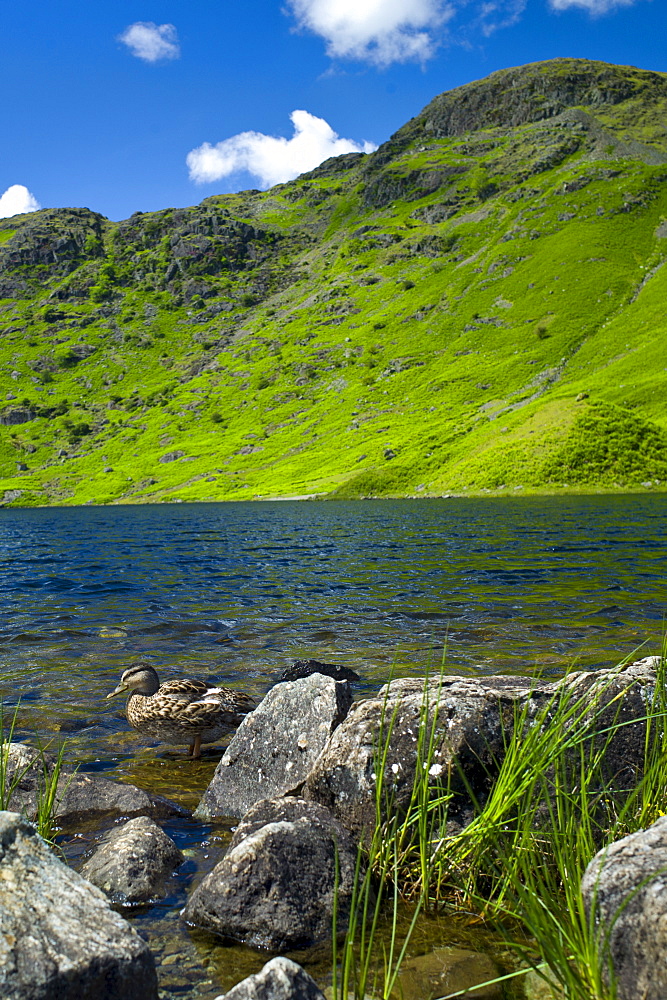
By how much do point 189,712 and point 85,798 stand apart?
218cm

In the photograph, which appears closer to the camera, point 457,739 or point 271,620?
point 457,739

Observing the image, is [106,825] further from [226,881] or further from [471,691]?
[471,691]

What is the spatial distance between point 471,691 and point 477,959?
2425 millimetres

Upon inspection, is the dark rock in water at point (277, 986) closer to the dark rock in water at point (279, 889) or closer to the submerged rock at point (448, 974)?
the submerged rock at point (448, 974)

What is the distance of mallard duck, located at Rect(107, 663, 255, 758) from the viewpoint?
32.6 feet

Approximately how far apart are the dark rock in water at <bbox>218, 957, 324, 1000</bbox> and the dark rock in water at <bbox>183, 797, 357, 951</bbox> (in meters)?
1.28

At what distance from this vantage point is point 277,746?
8.41 m

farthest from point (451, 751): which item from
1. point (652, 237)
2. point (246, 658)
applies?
point (652, 237)

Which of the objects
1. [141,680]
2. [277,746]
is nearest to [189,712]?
[141,680]

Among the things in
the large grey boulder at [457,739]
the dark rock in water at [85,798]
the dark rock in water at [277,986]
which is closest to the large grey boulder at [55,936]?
the dark rock in water at [277,986]

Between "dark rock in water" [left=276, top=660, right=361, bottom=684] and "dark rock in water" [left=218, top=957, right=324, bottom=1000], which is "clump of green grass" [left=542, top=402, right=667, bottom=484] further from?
"dark rock in water" [left=218, top=957, right=324, bottom=1000]

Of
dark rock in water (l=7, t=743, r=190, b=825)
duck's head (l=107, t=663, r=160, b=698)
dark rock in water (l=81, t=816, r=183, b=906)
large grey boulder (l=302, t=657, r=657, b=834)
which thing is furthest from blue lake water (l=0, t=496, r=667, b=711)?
dark rock in water (l=7, t=743, r=190, b=825)

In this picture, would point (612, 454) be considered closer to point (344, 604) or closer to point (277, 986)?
point (344, 604)

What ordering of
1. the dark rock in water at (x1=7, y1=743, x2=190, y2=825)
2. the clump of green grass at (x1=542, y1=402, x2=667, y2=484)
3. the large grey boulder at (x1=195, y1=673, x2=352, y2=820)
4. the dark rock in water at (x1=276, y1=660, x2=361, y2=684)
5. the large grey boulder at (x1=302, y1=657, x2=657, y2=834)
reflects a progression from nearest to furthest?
the large grey boulder at (x1=302, y1=657, x2=657, y2=834) < the dark rock in water at (x1=7, y1=743, x2=190, y2=825) < the large grey boulder at (x1=195, y1=673, x2=352, y2=820) < the dark rock in water at (x1=276, y1=660, x2=361, y2=684) < the clump of green grass at (x1=542, y1=402, x2=667, y2=484)
